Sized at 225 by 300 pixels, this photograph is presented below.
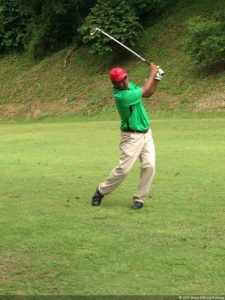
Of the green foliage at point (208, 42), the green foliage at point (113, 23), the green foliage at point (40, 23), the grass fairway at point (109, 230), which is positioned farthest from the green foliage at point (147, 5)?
the grass fairway at point (109, 230)

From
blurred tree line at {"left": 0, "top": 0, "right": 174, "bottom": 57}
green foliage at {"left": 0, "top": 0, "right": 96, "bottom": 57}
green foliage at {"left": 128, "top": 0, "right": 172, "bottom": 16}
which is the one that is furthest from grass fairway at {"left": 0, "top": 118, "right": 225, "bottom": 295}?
green foliage at {"left": 0, "top": 0, "right": 96, "bottom": 57}

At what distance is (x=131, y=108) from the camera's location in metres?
8.16

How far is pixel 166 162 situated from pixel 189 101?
14886mm

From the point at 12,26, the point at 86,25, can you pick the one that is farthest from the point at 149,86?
the point at 12,26

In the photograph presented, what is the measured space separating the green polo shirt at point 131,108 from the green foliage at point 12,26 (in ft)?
108

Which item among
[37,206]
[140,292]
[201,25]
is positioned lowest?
[201,25]

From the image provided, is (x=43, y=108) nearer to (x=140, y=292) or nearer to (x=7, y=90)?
(x=7, y=90)

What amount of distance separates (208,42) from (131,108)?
20.8 meters

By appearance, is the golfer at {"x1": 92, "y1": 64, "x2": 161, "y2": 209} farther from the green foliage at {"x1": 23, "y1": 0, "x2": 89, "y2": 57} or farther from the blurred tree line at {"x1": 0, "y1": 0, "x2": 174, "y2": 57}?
the green foliage at {"x1": 23, "y1": 0, "x2": 89, "y2": 57}

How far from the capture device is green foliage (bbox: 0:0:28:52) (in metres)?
40.3

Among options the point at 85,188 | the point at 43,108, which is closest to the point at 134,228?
the point at 85,188

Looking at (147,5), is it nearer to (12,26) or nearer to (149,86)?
(12,26)

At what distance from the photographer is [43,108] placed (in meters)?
32.4

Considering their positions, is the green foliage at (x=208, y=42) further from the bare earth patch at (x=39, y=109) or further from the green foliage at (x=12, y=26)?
the green foliage at (x=12, y=26)
